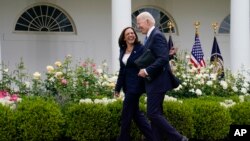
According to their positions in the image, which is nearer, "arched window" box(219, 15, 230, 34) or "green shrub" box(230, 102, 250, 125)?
"green shrub" box(230, 102, 250, 125)

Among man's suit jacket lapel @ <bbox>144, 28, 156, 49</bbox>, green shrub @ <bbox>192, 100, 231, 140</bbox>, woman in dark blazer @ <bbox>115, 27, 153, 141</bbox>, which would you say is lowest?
green shrub @ <bbox>192, 100, 231, 140</bbox>

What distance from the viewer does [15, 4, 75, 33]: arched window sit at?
15023mm

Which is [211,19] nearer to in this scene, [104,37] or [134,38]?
[104,37]

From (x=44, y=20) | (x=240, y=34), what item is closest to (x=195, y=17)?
(x=240, y=34)

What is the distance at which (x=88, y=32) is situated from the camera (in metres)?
15.7

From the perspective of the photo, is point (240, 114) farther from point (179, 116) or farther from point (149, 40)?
point (149, 40)

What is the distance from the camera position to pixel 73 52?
50.8 feet

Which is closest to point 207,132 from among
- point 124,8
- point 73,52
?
point 124,8

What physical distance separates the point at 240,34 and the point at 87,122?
6.99 m

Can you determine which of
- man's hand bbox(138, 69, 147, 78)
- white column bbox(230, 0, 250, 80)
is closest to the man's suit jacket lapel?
man's hand bbox(138, 69, 147, 78)

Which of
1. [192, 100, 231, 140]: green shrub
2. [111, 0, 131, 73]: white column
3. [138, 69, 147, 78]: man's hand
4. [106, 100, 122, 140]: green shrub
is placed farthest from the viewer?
[111, 0, 131, 73]: white column

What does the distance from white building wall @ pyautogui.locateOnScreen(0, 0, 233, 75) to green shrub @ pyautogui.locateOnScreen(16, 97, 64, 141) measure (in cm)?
790

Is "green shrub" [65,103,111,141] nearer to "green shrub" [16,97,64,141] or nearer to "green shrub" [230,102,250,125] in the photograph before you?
"green shrub" [16,97,64,141]

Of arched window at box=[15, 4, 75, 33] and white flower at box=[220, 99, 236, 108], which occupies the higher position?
arched window at box=[15, 4, 75, 33]
